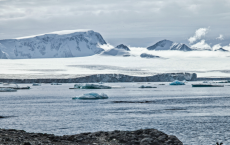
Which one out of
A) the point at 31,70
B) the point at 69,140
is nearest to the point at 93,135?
the point at 69,140

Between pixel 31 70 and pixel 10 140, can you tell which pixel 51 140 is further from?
pixel 31 70

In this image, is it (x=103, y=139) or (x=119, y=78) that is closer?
(x=103, y=139)

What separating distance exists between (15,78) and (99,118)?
114079 mm

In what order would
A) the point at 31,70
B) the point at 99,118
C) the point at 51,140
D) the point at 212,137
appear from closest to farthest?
the point at 51,140
the point at 212,137
the point at 99,118
the point at 31,70

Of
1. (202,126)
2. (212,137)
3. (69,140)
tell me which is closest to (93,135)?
(69,140)

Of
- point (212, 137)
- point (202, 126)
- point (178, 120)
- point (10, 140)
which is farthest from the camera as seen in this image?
point (178, 120)

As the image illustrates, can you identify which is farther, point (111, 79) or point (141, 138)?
point (111, 79)

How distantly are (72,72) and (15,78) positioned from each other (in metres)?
21.1

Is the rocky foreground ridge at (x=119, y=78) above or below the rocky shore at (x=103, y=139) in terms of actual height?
below

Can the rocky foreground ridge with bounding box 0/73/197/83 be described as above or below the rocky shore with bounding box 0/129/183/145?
below

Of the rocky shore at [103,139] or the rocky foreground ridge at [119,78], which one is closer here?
the rocky shore at [103,139]

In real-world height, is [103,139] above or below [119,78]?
above

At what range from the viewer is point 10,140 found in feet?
46.2

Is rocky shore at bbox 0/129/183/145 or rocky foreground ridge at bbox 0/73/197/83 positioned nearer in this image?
rocky shore at bbox 0/129/183/145
